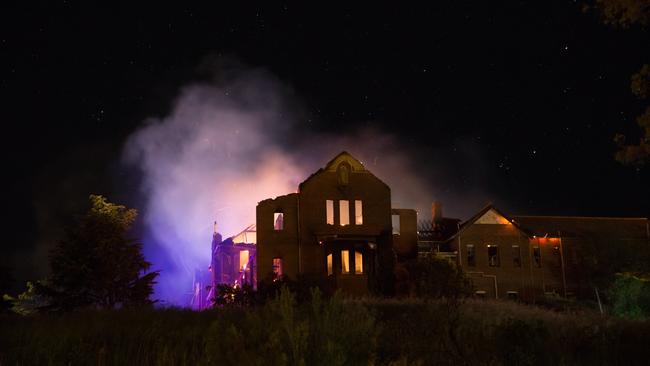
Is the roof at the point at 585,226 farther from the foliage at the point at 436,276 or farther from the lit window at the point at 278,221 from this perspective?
the lit window at the point at 278,221

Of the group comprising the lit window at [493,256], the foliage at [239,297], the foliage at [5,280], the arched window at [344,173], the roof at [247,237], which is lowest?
the foliage at [239,297]

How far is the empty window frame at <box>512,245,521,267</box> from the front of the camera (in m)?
52.1

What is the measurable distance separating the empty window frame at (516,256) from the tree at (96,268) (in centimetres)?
3199

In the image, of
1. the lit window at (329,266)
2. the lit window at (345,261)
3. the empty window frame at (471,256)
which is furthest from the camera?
the empty window frame at (471,256)

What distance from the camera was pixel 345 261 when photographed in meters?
45.3

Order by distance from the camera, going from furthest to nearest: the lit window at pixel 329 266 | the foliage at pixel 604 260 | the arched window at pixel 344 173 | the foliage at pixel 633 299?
the foliage at pixel 604 260, the arched window at pixel 344 173, the lit window at pixel 329 266, the foliage at pixel 633 299

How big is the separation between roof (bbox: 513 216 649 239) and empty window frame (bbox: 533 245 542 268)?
1469 mm

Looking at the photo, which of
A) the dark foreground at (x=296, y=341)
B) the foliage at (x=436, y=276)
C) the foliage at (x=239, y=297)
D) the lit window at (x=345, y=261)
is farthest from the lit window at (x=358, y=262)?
the dark foreground at (x=296, y=341)

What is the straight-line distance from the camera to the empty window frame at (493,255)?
5181cm

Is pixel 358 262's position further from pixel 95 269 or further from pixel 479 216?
pixel 95 269

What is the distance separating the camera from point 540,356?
1210 cm

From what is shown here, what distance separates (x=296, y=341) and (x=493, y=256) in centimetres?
4723

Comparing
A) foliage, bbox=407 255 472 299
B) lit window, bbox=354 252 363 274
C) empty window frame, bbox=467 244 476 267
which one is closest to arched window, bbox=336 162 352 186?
lit window, bbox=354 252 363 274

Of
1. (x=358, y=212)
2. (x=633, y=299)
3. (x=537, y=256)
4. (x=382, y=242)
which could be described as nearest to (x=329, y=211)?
(x=358, y=212)
